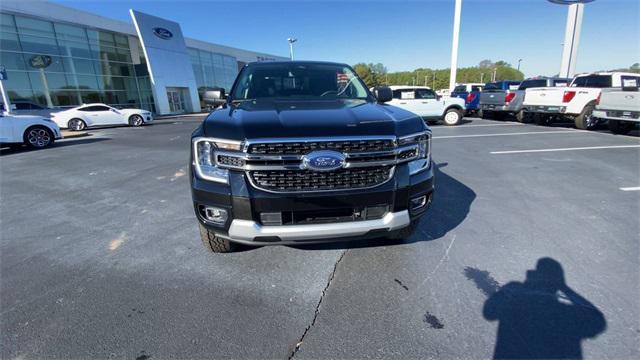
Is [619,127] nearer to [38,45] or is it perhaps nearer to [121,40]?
[38,45]

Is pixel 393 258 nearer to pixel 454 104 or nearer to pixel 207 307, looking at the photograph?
pixel 207 307

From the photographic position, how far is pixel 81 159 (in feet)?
27.2

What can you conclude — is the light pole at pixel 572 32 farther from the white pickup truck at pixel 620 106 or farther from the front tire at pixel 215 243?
the front tire at pixel 215 243

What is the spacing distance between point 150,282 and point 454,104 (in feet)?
46.7

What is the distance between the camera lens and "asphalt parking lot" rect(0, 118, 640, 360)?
202cm

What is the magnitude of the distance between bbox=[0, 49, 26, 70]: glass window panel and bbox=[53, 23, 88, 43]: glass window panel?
3.25m

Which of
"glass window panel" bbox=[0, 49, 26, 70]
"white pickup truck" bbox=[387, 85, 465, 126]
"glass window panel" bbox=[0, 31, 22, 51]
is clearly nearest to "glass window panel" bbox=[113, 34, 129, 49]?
"glass window panel" bbox=[0, 31, 22, 51]

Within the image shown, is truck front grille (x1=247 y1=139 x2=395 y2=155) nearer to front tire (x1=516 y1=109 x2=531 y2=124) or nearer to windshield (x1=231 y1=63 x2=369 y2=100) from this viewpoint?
windshield (x1=231 y1=63 x2=369 y2=100)

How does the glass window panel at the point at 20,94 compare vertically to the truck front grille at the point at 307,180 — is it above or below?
above

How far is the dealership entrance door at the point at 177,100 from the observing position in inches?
1167

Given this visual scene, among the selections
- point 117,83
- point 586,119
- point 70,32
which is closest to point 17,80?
point 70,32

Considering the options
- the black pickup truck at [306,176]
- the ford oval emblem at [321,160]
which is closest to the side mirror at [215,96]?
the black pickup truck at [306,176]

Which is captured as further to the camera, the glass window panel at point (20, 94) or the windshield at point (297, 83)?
the glass window panel at point (20, 94)

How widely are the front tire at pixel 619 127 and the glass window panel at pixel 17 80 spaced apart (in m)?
30.9
